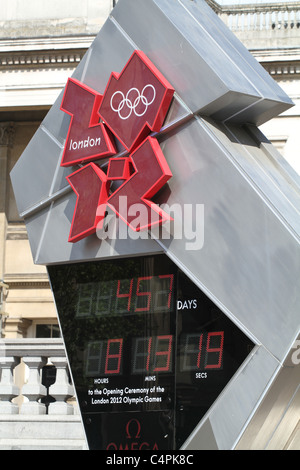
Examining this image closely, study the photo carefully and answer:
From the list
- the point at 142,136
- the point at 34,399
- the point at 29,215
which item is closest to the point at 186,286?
the point at 142,136

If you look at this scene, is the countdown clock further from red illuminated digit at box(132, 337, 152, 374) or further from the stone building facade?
the stone building facade

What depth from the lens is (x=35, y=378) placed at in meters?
9.27

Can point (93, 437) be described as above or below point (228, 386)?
below

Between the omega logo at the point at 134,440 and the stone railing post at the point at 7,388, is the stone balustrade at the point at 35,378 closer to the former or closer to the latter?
the stone railing post at the point at 7,388

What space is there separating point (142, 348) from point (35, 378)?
2310mm

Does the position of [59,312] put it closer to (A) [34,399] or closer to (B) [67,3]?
(A) [34,399]

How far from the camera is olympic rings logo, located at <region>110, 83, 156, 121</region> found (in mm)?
7262

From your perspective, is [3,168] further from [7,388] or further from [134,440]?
→ [134,440]

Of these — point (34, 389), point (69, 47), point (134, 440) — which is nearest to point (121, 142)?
point (134, 440)

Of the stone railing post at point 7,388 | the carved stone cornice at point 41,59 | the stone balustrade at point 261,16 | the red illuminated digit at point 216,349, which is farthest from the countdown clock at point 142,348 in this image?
the stone balustrade at point 261,16

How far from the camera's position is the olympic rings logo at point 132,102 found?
726 centimetres

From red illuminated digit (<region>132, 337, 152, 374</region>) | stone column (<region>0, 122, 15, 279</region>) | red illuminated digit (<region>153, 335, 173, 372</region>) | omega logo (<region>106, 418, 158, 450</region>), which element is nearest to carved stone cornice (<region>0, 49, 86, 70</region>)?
stone column (<region>0, 122, 15, 279</region>)
